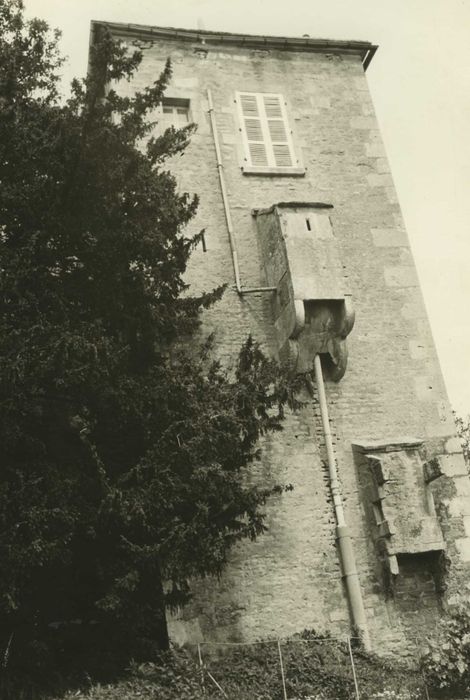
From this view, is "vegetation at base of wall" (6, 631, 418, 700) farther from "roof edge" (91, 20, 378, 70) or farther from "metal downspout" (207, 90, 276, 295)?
"roof edge" (91, 20, 378, 70)

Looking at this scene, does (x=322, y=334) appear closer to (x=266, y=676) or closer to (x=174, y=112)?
(x=266, y=676)

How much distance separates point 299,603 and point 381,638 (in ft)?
3.92

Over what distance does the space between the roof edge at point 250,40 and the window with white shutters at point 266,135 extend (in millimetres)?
1271

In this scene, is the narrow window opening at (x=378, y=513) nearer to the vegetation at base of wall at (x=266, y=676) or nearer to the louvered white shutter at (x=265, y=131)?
the vegetation at base of wall at (x=266, y=676)

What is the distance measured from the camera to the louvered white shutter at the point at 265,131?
43.6ft

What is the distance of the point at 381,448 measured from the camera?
10.6m

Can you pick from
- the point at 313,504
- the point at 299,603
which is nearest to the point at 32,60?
the point at 313,504

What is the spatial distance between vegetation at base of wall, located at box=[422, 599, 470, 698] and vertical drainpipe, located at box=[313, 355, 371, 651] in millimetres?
866

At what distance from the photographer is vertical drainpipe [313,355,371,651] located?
977 cm

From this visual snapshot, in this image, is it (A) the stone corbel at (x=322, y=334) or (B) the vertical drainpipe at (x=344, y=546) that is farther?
(A) the stone corbel at (x=322, y=334)

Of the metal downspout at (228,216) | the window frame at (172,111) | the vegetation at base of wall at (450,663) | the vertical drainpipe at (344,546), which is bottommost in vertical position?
the vegetation at base of wall at (450,663)

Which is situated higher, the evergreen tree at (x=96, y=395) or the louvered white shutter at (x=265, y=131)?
the louvered white shutter at (x=265, y=131)

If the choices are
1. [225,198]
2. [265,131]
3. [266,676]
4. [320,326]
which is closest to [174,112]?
[265,131]

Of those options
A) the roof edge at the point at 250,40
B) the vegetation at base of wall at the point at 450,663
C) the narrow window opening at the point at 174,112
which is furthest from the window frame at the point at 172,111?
the vegetation at base of wall at the point at 450,663
